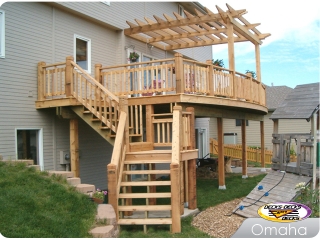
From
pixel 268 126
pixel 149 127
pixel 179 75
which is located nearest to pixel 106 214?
pixel 149 127

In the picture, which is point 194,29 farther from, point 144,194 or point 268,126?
point 268,126

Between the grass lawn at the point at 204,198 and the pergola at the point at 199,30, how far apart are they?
3.91 m

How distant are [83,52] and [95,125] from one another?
3551mm

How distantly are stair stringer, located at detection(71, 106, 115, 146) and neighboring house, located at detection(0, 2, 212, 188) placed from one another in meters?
1.29

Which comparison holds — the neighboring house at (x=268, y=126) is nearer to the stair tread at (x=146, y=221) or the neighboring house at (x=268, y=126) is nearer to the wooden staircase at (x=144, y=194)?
the wooden staircase at (x=144, y=194)

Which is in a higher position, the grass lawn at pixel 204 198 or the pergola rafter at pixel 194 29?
the pergola rafter at pixel 194 29

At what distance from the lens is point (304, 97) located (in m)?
9.45

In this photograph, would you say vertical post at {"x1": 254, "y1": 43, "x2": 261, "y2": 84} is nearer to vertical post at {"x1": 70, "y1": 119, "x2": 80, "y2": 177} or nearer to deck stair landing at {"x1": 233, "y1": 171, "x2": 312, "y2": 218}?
deck stair landing at {"x1": 233, "y1": 171, "x2": 312, "y2": 218}

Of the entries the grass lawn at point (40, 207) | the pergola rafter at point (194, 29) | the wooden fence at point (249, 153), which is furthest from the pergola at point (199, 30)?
the wooden fence at point (249, 153)

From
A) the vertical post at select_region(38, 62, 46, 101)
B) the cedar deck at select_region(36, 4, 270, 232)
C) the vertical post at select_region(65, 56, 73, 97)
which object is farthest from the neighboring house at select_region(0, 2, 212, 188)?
the vertical post at select_region(65, 56, 73, 97)

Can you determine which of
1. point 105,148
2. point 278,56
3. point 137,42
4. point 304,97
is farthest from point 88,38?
point 278,56

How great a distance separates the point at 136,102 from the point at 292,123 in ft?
61.1

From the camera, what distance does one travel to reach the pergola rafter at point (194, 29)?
1150 centimetres

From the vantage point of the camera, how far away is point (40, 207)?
6.34 metres
